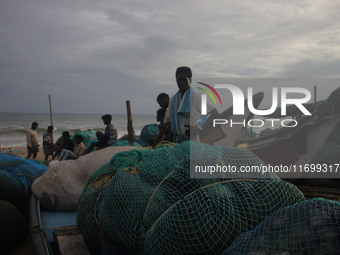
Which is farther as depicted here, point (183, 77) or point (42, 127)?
point (42, 127)

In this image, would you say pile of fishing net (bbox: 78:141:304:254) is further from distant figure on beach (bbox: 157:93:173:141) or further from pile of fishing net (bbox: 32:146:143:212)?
distant figure on beach (bbox: 157:93:173:141)

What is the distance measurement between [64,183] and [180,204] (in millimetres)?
2228

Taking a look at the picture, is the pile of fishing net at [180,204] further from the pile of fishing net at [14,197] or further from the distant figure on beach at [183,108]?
the distant figure on beach at [183,108]

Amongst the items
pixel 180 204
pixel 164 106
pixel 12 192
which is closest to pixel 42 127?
pixel 164 106

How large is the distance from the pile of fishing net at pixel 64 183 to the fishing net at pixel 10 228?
453 mm

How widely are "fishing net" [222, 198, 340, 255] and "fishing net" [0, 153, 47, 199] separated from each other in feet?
9.98

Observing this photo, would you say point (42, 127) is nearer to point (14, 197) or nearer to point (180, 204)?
point (14, 197)

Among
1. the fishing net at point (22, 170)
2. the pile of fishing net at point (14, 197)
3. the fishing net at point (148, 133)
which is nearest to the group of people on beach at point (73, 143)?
the fishing net at point (148, 133)

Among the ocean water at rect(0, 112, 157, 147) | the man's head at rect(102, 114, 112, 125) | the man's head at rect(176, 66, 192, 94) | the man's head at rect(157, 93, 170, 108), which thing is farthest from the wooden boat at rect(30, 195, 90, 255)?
the ocean water at rect(0, 112, 157, 147)

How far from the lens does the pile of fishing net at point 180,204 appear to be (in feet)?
5.27

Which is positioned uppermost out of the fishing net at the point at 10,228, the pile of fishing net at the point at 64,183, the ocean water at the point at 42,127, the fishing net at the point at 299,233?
the fishing net at the point at 299,233

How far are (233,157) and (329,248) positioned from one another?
0.85 metres

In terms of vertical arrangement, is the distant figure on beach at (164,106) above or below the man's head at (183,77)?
below

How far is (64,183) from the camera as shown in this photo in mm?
3521
